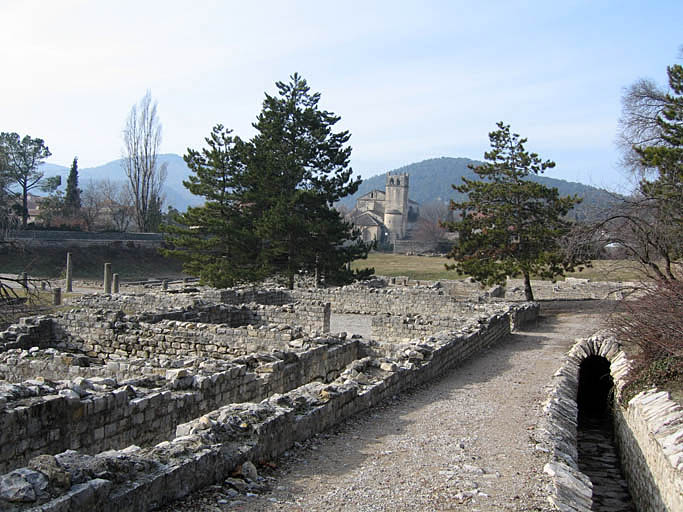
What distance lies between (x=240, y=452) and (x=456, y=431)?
310 centimetres

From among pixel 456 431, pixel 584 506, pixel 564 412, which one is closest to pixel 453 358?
pixel 564 412

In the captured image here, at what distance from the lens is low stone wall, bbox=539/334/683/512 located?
6016mm

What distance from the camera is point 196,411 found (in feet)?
24.6

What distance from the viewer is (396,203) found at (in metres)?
134

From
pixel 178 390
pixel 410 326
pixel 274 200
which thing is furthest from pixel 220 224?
pixel 178 390

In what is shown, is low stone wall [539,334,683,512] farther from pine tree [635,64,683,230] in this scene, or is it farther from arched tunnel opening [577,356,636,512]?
pine tree [635,64,683,230]

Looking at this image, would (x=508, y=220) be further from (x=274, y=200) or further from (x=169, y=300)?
(x=169, y=300)

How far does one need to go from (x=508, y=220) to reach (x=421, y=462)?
848 inches

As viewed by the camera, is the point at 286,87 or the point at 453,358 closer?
the point at 453,358

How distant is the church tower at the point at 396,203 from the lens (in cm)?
12207

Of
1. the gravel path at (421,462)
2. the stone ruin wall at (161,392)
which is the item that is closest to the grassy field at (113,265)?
the stone ruin wall at (161,392)

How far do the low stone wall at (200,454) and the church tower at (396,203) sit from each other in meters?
113

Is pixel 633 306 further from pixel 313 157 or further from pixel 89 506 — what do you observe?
pixel 313 157

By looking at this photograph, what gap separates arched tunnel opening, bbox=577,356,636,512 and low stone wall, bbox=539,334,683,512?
0.22m
